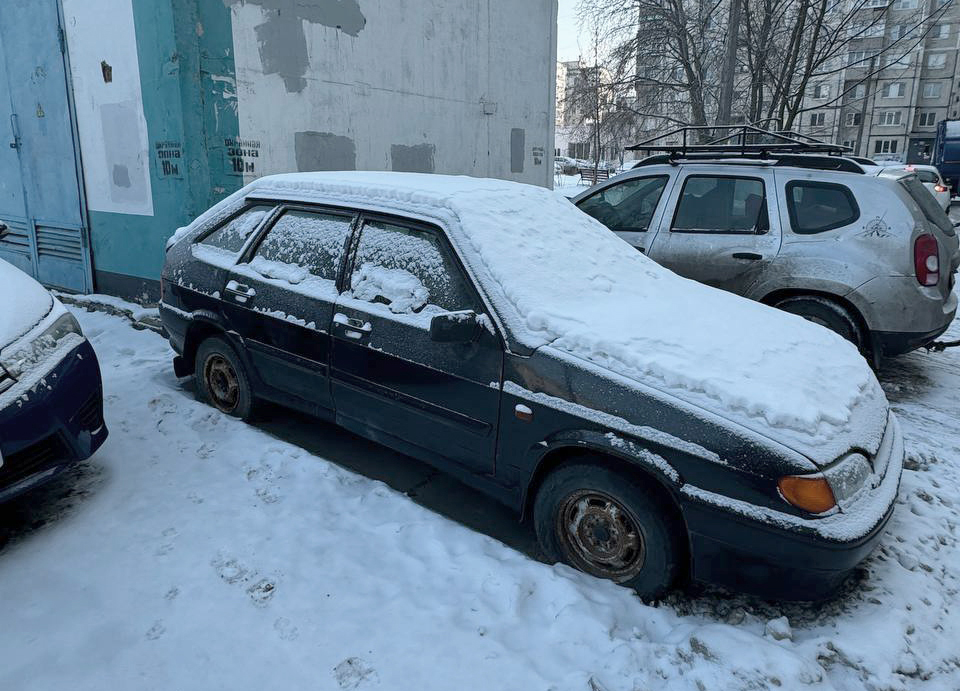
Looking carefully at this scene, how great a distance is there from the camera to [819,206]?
5191 millimetres

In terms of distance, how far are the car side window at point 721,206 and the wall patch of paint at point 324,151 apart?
173 inches

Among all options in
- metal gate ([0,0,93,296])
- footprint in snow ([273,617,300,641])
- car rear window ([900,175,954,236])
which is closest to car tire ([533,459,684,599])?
footprint in snow ([273,617,300,641])

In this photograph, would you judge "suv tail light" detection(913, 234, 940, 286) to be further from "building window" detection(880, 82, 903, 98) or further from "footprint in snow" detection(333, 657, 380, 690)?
"building window" detection(880, 82, 903, 98)

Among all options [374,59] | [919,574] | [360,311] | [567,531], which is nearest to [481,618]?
[567,531]

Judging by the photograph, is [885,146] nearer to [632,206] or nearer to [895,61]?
[895,61]

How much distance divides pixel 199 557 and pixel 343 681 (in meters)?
1.05

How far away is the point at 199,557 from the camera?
3.02 meters

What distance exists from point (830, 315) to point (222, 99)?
6.10 metres

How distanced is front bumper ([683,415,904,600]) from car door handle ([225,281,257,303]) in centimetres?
284

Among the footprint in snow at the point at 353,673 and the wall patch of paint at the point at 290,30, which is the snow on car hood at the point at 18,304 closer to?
the footprint in snow at the point at 353,673

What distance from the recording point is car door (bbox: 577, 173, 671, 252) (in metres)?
5.88

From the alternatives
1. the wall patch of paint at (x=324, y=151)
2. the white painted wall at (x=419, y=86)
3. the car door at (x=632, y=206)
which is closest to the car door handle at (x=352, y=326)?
the car door at (x=632, y=206)

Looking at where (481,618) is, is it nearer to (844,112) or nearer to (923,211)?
(923,211)

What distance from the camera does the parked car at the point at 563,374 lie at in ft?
8.19
